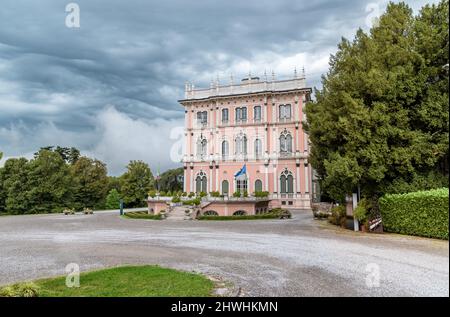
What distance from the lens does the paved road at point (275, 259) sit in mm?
6684

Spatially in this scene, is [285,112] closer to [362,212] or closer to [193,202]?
[193,202]

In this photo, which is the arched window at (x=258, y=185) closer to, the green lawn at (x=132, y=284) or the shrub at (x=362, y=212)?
the shrub at (x=362, y=212)

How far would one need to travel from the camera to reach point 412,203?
13.7m

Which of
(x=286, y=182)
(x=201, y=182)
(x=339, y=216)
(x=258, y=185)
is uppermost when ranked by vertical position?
(x=201, y=182)

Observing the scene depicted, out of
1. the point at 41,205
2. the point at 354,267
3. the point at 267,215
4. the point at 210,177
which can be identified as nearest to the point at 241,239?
the point at 354,267

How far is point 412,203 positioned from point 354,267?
7.18 metres

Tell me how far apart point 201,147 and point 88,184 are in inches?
718

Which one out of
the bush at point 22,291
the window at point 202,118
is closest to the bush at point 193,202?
the window at point 202,118

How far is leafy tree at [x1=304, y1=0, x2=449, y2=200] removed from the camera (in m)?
14.5

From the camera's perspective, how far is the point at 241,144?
38.8 m

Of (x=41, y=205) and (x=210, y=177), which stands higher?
(x=210, y=177)

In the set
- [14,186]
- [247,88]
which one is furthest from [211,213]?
[14,186]

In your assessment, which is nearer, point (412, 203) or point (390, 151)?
point (412, 203)
